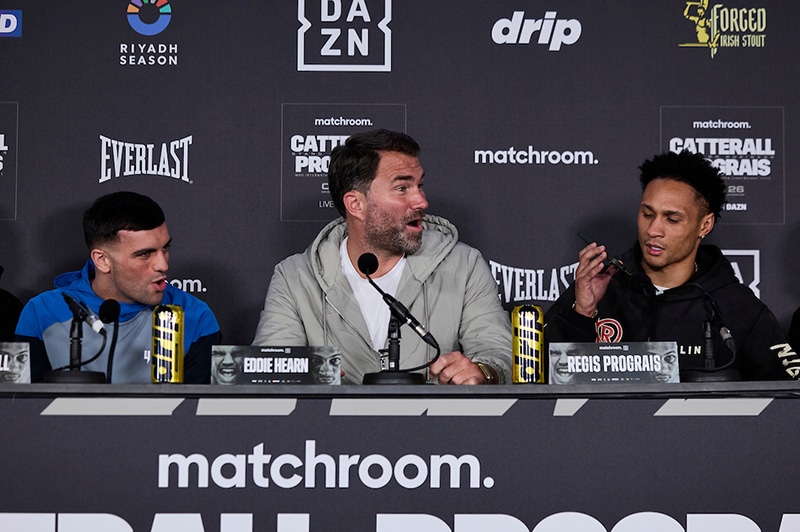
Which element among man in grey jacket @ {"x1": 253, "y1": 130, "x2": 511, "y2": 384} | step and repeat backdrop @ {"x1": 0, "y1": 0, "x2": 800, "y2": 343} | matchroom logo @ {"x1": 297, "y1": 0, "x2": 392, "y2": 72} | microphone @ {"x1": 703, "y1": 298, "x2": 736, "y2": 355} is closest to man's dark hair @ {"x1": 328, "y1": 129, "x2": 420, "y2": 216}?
man in grey jacket @ {"x1": 253, "y1": 130, "x2": 511, "y2": 384}

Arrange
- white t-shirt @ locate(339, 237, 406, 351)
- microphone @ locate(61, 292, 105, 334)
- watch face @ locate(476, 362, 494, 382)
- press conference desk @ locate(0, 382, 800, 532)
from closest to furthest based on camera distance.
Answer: press conference desk @ locate(0, 382, 800, 532) < microphone @ locate(61, 292, 105, 334) < watch face @ locate(476, 362, 494, 382) < white t-shirt @ locate(339, 237, 406, 351)

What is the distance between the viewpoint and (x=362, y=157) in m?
3.29

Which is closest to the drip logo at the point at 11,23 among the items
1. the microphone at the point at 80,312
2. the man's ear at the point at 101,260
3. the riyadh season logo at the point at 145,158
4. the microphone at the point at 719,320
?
the riyadh season logo at the point at 145,158

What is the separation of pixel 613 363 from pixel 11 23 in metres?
2.85

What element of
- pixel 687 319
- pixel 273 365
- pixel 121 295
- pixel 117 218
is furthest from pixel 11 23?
pixel 687 319

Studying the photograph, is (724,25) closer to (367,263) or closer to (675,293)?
(675,293)

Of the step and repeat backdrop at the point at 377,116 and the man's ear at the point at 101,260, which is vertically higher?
the step and repeat backdrop at the point at 377,116

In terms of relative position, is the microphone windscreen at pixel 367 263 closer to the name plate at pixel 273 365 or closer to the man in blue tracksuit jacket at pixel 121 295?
the name plate at pixel 273 365

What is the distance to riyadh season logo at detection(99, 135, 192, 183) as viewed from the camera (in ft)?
12.7

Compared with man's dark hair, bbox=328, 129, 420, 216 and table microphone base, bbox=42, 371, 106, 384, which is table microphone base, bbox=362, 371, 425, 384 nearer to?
table microphone base, bbox=42, 371, 106, 384

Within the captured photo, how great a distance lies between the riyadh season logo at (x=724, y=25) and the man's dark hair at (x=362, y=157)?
1.33 m

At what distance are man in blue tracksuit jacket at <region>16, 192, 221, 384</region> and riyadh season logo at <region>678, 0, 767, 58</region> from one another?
217cm

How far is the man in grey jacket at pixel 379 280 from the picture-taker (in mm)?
3178

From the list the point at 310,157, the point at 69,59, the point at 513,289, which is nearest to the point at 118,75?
the point at 69,59
